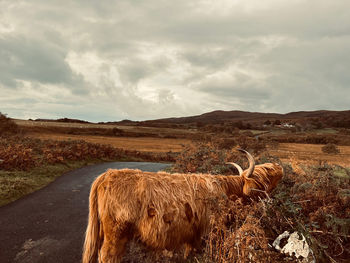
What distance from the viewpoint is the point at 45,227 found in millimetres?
6074

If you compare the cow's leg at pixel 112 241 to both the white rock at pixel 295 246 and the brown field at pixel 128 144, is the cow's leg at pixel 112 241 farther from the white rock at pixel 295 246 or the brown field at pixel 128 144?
the brown field at pixel 128 144

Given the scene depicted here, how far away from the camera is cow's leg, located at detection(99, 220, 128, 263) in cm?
314

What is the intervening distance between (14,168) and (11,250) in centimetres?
778

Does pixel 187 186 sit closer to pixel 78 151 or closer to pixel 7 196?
pixel 7 196

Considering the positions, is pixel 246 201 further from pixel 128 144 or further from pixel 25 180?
pixel 128 144

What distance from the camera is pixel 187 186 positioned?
3.68m

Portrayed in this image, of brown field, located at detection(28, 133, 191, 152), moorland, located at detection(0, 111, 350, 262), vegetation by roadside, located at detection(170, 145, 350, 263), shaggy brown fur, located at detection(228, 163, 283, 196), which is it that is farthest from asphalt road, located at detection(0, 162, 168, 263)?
brown field, located at detection(28, 133, 191, 152)

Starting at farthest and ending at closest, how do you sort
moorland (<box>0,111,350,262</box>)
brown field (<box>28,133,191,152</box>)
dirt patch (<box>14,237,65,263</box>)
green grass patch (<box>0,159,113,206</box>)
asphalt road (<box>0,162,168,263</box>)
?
brown field (<box>28,133,191,152</box>)
green grass patch (<box>0,159,113,206</box>)
asphalt road (<box>0,162,168,263</box>)
dirt patch (<box>14,237,65,263</box>)
moorland (<box>0,111,350,262</box>)

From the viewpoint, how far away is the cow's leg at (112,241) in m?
3.14

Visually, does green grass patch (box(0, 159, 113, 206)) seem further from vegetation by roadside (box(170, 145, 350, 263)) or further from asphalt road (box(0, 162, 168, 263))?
vegetation by roadside (box(170, 145, 350, 263))

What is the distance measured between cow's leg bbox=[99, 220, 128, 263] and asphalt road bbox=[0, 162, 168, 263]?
2307 mm

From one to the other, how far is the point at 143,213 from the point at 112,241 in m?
0.66

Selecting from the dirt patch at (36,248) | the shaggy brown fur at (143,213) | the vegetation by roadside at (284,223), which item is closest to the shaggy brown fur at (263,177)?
the vegetation by roadside at (284,223)

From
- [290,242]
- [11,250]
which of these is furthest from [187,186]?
[11,250]
